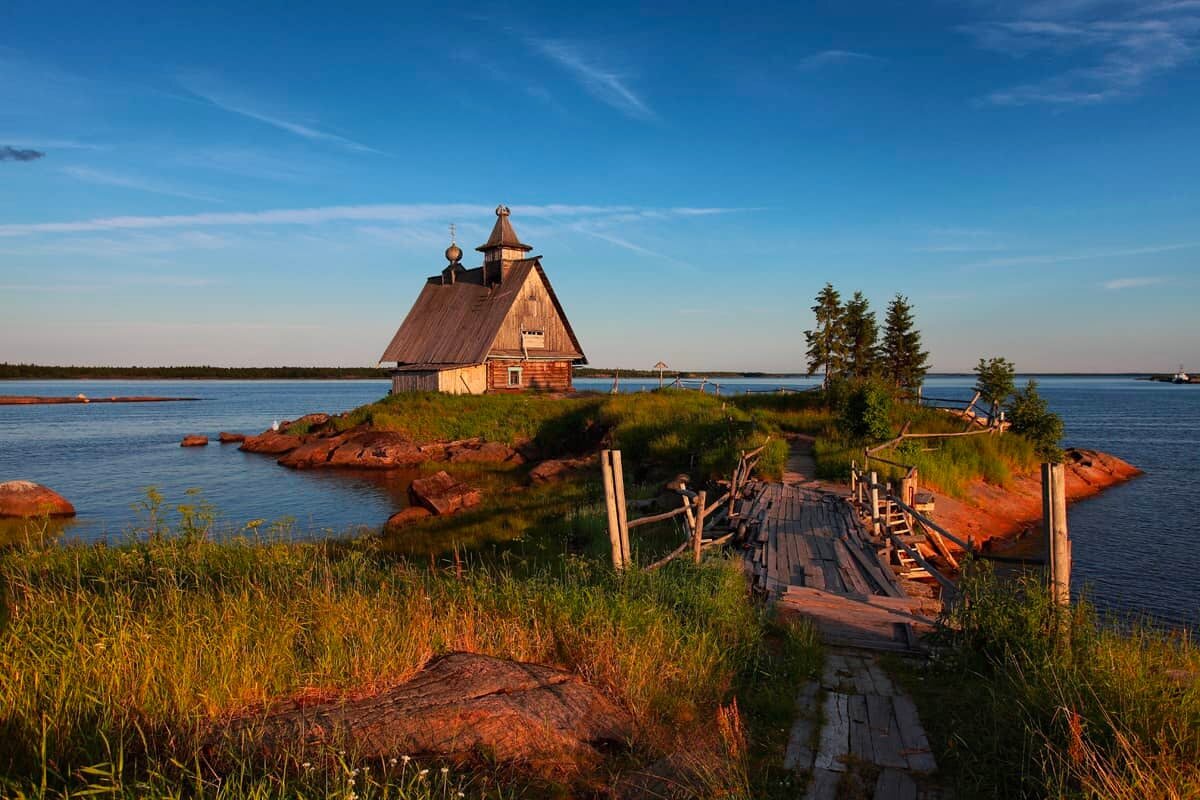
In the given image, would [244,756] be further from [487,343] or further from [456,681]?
[487,343]

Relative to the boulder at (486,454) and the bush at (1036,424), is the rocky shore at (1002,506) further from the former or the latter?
the boulder at (486,454)

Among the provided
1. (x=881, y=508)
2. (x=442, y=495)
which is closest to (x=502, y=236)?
(x=442, y=495)

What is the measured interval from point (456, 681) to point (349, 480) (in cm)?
2602

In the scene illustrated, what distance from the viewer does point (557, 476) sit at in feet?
85.1

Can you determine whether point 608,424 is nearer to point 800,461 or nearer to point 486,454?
point 486,454

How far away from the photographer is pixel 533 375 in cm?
4316

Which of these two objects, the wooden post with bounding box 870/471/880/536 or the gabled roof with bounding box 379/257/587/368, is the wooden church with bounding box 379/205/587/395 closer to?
the gabled roof with bounding box 379/257/587/368

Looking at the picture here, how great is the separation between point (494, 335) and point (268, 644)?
35.4m

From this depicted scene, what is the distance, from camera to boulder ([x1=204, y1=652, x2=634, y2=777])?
15.2 feet

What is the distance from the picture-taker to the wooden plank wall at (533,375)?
41719 mm

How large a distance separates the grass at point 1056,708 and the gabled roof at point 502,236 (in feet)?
129

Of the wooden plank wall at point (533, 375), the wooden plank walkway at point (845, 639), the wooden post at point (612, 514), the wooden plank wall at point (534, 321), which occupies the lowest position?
the wooden plank walkway at point (845, 639)

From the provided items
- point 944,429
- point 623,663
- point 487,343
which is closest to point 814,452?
point 944,429

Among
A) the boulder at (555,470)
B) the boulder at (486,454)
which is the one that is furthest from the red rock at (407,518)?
the boulder at (486,454)
